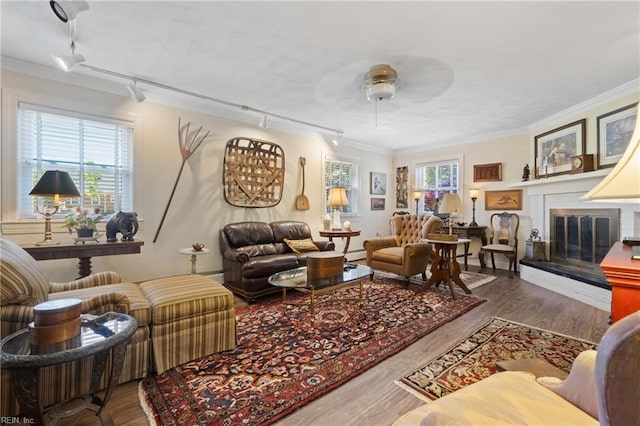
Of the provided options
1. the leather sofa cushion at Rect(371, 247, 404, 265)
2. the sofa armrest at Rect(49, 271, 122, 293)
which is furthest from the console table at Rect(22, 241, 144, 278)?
the leather sofa cushion at Rect(371, 247, 404, 265)

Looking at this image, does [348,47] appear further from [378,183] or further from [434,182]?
[434,182]

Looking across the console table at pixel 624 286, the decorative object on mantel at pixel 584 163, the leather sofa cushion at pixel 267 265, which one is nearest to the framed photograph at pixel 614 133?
the decorative object on mantel at pixel 584 163

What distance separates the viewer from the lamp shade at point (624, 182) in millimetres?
977

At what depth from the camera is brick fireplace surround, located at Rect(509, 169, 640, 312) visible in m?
3.20

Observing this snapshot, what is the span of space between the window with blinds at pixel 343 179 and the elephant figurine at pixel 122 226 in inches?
131

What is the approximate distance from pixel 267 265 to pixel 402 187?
4.40 meters

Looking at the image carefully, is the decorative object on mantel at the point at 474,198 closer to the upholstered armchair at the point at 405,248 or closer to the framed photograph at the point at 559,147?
the framed photograph at the point at 559,147

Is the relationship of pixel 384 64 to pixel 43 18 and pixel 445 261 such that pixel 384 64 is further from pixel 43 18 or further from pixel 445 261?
pixel 43 18

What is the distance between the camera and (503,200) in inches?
202

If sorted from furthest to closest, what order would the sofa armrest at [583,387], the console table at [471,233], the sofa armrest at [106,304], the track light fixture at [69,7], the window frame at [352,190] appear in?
the window frame at [352,190]
the console table at [471,233]
the track light fixture at [69,7]
the sofa armrest at [106,304]
the sofa armrest at [583,387]

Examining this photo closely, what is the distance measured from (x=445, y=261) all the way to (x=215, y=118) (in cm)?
385

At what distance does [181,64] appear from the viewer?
280cm

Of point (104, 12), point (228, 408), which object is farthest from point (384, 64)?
point (228, 408)

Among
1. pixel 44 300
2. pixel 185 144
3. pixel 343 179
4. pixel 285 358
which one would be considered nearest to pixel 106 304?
pixel 44 300
